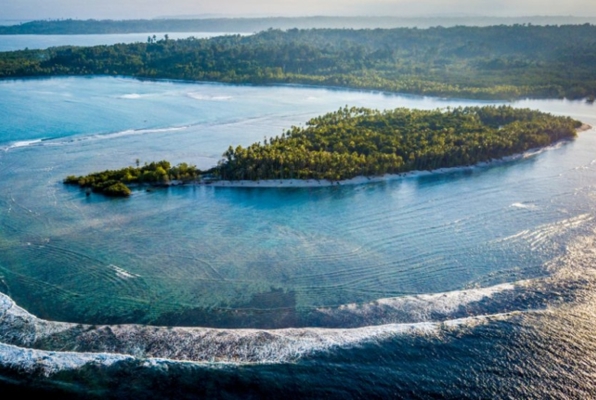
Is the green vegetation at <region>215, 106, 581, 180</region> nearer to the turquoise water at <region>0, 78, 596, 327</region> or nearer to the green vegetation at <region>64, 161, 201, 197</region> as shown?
the turquoise water at <region>0, 78, 596, 327</region>

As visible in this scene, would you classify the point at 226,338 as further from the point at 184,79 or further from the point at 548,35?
the point at 548,35

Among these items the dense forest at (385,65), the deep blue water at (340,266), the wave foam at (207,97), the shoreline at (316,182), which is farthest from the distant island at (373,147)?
the wave foam at (207,97)

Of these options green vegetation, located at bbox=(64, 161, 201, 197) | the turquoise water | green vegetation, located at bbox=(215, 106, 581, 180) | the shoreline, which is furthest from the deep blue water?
green vegetation, located at bbox=(215, 106, 581, 180)

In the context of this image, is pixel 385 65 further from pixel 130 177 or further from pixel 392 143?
pixel 130 177

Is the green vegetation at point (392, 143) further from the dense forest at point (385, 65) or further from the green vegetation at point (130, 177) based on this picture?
the dense forest at point (385, 65)

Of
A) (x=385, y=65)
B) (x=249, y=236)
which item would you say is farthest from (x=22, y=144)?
(x=385, y=65)

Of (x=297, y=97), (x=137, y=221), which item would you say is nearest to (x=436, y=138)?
(x=137, y=221)
